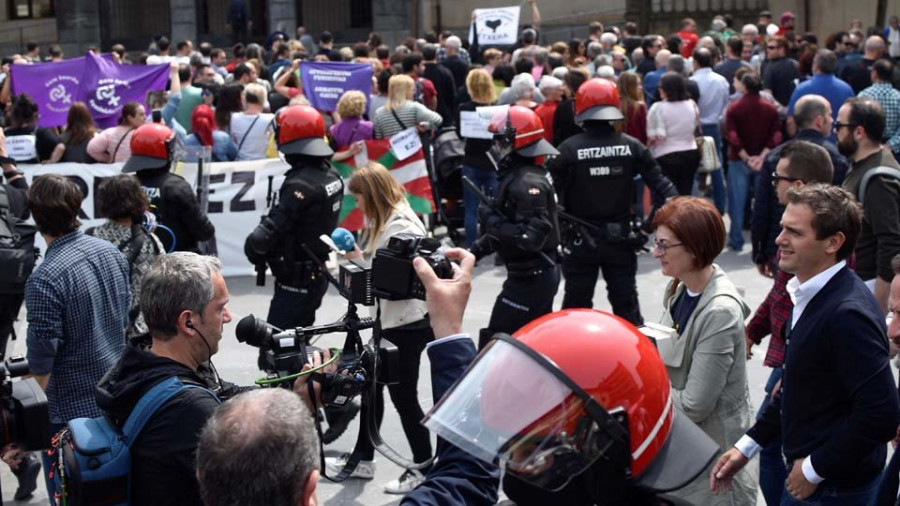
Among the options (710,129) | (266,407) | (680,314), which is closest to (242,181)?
(710,129)

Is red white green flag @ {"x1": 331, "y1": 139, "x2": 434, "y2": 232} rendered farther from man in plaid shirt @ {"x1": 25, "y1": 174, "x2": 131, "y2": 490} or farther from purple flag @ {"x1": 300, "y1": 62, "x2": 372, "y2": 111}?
man in plaid shirt @ {"x1": 25, "y1": 174, "x2": 131, "y2": 490}

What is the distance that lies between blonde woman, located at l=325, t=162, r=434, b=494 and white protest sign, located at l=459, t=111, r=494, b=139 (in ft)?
15.6

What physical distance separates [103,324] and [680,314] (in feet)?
8.06

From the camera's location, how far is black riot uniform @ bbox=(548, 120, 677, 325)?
24.9 feet

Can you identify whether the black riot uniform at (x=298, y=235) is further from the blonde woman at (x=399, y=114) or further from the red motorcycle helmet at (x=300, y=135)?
the blonde woman at (x=399, y=114)

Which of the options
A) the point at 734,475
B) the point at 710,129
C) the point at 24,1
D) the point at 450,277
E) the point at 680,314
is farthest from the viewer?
the point at 24,1

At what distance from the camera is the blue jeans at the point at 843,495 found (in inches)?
147

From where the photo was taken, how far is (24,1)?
105 feet

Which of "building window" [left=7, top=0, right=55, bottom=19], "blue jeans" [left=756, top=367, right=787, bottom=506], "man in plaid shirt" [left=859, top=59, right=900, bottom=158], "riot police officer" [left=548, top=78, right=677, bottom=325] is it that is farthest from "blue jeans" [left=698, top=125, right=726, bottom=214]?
"building window" [left=7, top=0, right=55, bottom=19]

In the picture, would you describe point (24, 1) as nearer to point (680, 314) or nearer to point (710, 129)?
point (710, 129)

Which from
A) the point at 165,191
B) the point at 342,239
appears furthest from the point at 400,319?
the point at 165,191

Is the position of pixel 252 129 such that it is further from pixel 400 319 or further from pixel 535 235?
pixel 400 319

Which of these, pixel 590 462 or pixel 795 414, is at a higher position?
pixel 590 462

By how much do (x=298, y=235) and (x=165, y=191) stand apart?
0.83m
